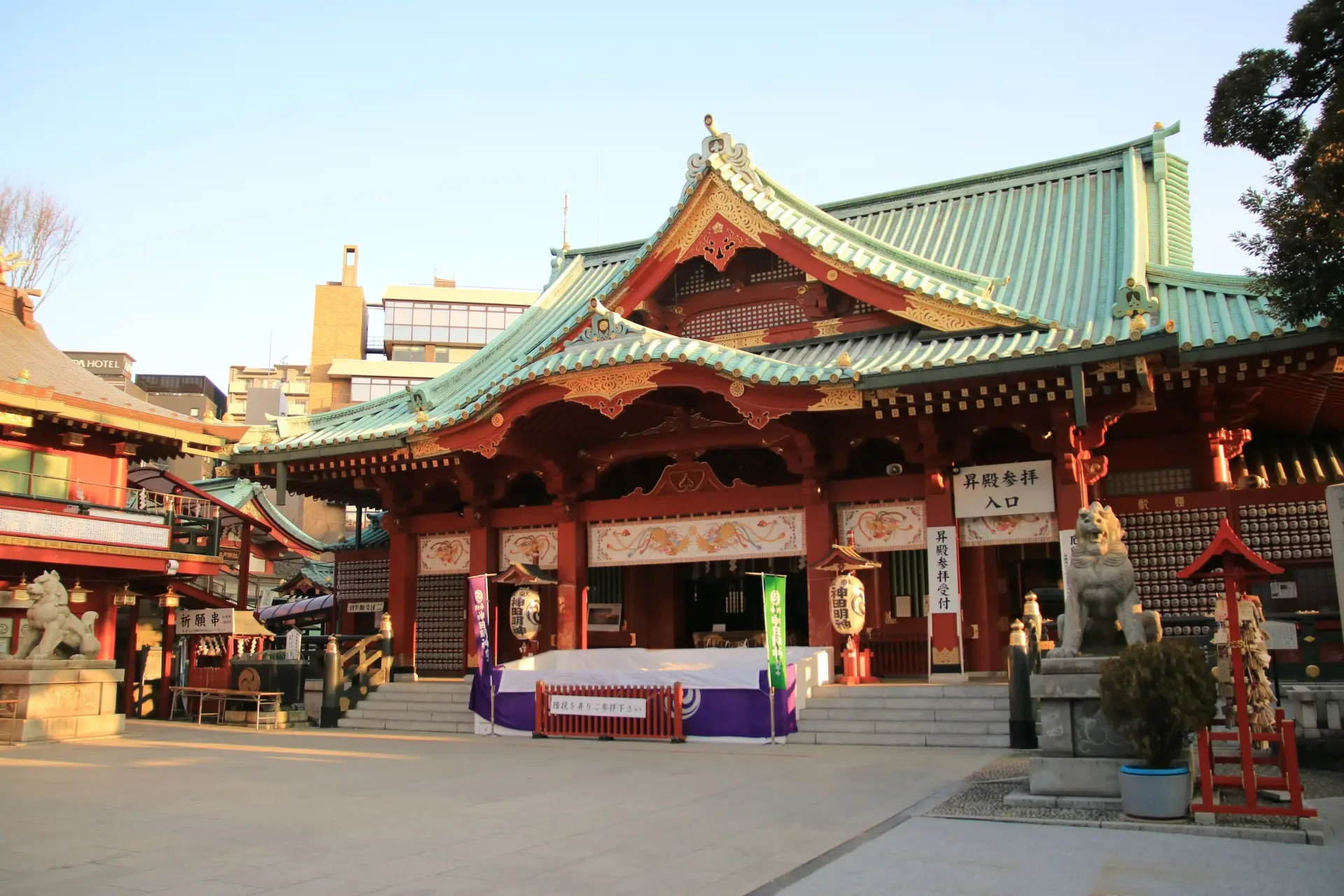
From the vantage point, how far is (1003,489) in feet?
55.0

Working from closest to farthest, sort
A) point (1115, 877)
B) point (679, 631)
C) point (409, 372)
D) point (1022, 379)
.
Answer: point (1115, 877), point (1022, 379), point (679, 631), point (409, 372)

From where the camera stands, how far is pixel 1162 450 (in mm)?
16750

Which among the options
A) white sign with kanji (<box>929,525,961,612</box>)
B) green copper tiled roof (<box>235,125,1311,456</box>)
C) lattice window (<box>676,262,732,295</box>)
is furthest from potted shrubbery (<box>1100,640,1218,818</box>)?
lattice window (<box>676,262,732,295</box>)

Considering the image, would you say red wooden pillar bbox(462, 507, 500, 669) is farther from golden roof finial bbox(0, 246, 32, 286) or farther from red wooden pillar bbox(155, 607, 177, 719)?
golden roof finial bbox(0, 246, 32, 286)

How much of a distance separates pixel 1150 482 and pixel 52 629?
18146mm

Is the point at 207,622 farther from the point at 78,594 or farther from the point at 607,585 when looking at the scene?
the point at 607,585

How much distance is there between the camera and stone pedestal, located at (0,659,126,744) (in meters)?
16.9

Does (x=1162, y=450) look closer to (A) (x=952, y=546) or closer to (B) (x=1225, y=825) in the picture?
(A) (x=952, y=546)

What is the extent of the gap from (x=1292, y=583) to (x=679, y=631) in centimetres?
1151

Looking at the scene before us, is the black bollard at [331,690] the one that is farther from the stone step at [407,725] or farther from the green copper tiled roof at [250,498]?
the green copper tiled roof at [250,498]

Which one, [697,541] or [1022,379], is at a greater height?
[1022,379]

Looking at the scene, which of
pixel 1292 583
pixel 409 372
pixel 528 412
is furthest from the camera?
pixel 409 372

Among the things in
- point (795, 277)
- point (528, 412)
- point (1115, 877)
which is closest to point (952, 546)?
point (795, 277)

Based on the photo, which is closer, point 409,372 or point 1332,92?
point 1332,92
